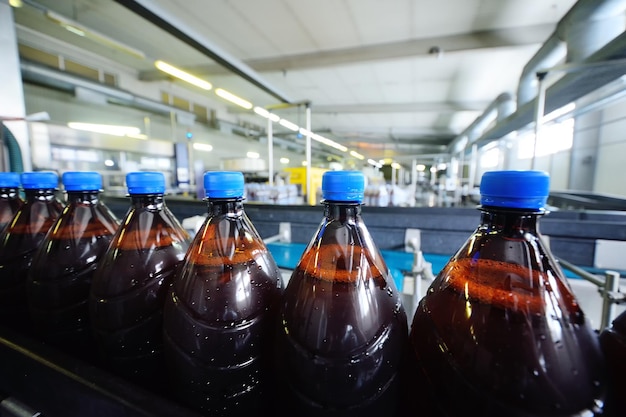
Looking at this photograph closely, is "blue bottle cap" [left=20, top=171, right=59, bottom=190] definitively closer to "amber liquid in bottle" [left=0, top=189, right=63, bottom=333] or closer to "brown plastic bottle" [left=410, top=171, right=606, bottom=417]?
"amber liquid in bottle" [left=0, top=189, right=63, bottom=333]

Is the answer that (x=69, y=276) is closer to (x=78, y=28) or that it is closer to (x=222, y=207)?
(x=222, y=207)

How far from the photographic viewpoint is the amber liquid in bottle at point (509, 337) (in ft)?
0.80

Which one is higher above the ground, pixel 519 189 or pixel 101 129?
pixel 101 129

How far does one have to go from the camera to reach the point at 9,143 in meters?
1.54

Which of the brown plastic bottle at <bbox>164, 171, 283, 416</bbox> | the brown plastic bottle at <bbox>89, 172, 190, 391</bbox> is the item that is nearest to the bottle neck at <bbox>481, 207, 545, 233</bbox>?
the brown plastic bottle at <bbox>164, 171, 283, 416</bbox>

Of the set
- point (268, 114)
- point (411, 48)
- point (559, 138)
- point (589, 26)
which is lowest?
point (268, 114)

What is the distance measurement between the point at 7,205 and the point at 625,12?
4176 mm

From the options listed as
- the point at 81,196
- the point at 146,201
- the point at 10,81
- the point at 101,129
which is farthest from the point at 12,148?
the point at 101,129

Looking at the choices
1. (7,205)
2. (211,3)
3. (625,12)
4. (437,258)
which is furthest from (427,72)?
(7,205)

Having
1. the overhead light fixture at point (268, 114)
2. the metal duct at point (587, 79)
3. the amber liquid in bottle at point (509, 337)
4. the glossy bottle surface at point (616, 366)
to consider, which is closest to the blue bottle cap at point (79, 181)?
the amber liquid in bottle at point (509, 337)

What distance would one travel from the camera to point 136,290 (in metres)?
0.42

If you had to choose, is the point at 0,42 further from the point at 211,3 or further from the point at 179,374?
the point at 179,374

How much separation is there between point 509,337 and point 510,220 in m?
0.11

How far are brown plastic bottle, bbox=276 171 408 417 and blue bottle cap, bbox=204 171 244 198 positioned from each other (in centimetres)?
12
